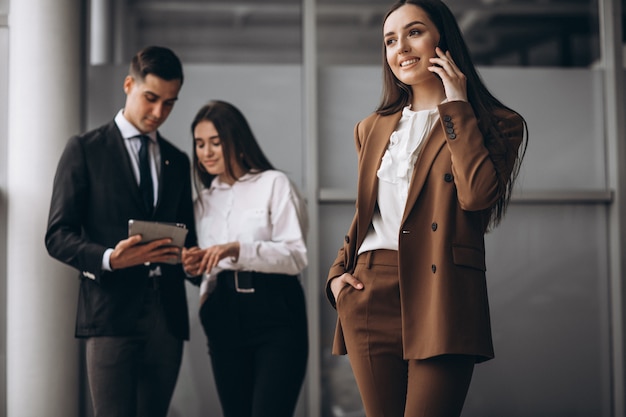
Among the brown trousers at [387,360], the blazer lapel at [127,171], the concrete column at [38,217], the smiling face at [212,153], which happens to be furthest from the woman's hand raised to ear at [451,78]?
the concrete column at [38,217]

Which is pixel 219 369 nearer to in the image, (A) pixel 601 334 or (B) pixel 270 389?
(B) pixel 270 389

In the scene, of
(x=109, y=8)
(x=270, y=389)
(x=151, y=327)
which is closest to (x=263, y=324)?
(x=270, y=389)

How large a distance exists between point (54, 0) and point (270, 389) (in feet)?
8.83

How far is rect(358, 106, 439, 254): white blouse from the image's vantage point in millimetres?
2275

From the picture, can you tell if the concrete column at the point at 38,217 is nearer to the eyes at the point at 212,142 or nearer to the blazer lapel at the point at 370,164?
the eyes at the point at 212,142

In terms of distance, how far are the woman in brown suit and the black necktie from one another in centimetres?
124

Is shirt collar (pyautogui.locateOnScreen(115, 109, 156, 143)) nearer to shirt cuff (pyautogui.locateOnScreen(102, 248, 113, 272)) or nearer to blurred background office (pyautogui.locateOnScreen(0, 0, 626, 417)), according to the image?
shirt cuff (pyautogui.locateOnScreen(102, 248, 113, 272))

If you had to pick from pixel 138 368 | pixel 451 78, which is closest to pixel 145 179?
pixel 138 368

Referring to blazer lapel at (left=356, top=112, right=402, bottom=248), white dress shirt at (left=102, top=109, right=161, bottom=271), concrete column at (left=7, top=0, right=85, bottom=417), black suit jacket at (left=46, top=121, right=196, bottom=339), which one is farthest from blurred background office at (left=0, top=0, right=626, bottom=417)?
blazer lapel at (left=356, top=112, right=402, bottom=248)

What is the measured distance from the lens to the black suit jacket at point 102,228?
3186 mm

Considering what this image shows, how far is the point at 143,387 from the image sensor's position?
3.31 metres

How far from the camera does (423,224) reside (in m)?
2.18

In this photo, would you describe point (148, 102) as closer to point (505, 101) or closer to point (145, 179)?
point (145, 179)

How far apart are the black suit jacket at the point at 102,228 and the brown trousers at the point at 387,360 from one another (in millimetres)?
1256
